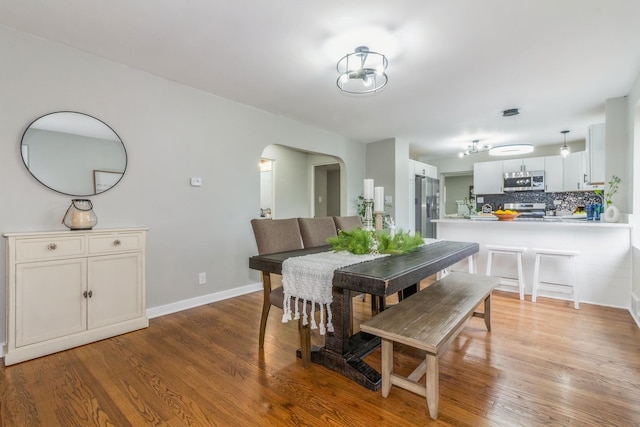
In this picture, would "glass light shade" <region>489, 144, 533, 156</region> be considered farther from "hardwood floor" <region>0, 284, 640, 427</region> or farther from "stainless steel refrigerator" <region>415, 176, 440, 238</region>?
"hardwood floor" <region>0, 284, 640, 427</region>

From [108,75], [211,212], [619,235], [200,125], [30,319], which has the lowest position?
[30,319]

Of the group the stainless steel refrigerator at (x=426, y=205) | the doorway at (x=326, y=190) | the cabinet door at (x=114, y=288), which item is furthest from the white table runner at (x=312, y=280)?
the doorway at (x=326, y=190)

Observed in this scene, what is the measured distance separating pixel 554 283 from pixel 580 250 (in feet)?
1.54

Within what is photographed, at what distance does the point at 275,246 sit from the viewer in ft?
7.73

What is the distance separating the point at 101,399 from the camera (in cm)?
164

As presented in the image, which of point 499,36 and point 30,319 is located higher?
point 499,36

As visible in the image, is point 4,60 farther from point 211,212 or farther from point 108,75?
point 211,212

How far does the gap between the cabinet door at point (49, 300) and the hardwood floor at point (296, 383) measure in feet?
0.60

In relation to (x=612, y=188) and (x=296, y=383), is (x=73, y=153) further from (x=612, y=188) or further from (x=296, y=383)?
(x=612, y=188)

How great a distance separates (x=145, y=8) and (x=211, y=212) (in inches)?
77.3

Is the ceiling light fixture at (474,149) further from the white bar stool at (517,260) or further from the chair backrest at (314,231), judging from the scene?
the chair backrest at (314,231)

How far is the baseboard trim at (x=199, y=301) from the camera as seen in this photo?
2924 mm

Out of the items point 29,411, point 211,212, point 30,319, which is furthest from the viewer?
point 211,212

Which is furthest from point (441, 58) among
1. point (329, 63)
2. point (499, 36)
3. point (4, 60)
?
point (4, 60)
